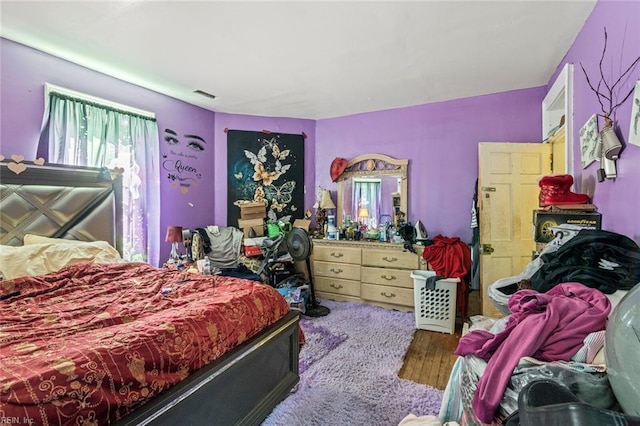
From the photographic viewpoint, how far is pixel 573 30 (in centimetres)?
222

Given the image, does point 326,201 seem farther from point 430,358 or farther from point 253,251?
point 430,358

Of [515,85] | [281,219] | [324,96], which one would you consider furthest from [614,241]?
[281,219]

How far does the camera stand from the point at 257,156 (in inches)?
171

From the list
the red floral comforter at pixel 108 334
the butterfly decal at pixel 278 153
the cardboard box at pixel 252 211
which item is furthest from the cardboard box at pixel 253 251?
the red floral comforter at pixel 108 334

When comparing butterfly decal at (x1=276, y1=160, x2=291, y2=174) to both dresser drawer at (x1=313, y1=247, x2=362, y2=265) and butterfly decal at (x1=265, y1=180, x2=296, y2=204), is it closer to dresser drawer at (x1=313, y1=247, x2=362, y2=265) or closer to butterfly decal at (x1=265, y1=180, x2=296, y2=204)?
butterfly decal at (x1=265, y1=180, x2=296, y2=204)

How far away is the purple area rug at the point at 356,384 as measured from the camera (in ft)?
6.01

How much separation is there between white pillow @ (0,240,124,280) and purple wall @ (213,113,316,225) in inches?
67.6

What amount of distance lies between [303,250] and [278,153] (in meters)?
1.64

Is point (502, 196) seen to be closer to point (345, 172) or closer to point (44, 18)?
point (345, 172)

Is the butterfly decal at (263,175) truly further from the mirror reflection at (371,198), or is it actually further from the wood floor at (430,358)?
the wood floor at (430,358)

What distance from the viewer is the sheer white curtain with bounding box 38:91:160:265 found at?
268 centimetres

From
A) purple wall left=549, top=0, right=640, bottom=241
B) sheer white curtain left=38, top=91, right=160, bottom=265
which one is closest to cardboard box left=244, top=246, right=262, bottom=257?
sheer white curtain left=38, top=91, right=160, bottom=265

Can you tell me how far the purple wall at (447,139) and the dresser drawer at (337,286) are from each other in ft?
3.73

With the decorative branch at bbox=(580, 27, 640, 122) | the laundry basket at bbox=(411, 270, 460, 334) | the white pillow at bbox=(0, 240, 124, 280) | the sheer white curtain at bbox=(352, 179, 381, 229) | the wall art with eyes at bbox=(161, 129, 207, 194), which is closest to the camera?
the decorative branch at bbox=(580, 27, 640, 122)
